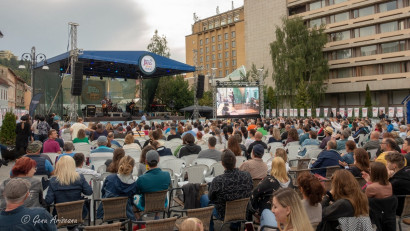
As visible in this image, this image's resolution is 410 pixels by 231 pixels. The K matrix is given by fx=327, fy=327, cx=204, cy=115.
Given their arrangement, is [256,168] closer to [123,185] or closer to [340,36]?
[123,185]

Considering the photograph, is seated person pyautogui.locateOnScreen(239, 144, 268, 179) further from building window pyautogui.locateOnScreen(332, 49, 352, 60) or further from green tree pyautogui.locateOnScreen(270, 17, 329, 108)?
building window pyautogui.locateOnScreen(332, 49, 352, 60)

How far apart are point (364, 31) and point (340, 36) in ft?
9.08

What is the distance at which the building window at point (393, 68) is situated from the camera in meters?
37.8

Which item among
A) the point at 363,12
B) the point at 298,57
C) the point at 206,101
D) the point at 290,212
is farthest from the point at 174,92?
the point at 290,212

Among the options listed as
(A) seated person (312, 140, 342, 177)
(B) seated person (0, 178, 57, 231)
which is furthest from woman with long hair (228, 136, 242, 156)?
(B) seated person (0, 178, 57, 231)

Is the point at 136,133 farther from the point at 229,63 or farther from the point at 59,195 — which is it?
the point at 229,63

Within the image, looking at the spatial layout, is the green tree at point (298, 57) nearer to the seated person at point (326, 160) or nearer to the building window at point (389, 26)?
the building window at point (389, 26)

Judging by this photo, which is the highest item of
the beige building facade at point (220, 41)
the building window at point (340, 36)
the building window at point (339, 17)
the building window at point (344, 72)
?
the beige building facade at point (220, 41)

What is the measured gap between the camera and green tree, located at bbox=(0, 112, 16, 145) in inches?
556

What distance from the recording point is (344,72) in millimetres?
42000

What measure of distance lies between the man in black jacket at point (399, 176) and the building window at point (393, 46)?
1557 inches

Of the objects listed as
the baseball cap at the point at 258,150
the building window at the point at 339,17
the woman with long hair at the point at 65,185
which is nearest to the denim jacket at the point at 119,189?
the woman with long hair at the point at 65,185

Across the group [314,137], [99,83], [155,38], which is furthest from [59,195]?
[155,38]

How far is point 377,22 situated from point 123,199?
42142mm
